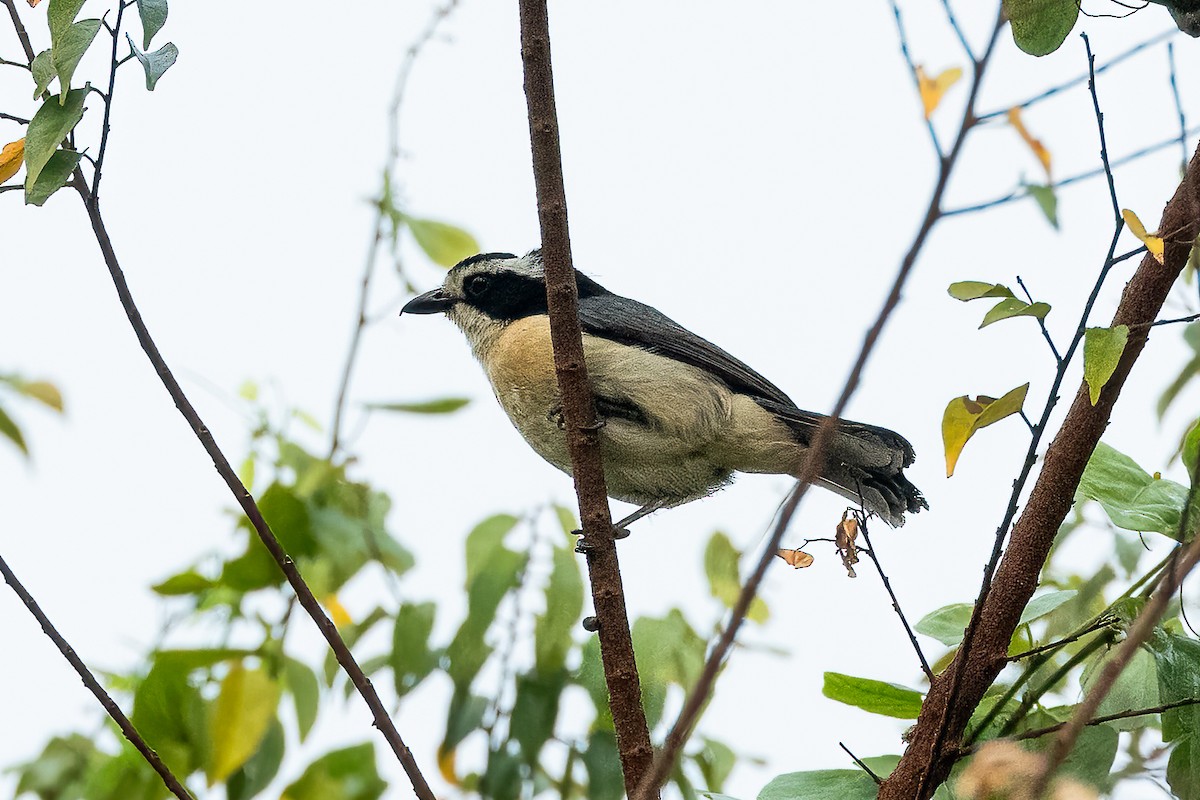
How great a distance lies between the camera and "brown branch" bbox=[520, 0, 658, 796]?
2.07m

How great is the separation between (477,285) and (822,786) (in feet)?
7.34

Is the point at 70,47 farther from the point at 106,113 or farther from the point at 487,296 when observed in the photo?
the point at 487,296

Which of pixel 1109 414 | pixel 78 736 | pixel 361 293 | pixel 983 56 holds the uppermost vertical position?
pixel 361 293

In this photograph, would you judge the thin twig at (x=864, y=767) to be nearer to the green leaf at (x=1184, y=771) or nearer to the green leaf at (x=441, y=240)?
the green leaf at (x=1184, y=771)

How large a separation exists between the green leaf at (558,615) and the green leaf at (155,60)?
1.19 meters

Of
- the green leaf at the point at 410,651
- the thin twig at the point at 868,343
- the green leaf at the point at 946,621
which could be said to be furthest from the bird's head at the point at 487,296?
the thin twig at the point at 868,343

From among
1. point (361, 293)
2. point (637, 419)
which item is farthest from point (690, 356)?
point (361, 293)

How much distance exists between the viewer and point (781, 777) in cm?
193

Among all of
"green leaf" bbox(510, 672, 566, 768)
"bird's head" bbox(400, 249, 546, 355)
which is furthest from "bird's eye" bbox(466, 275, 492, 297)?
"green leaf" bbox(510, 672, 566, 768)

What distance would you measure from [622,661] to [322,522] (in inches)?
25.5

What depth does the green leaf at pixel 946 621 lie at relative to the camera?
2.02m

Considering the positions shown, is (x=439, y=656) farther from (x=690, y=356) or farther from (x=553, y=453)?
(x=690, y=356)

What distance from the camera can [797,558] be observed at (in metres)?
2.20

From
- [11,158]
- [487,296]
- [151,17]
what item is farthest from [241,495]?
[487,296]
